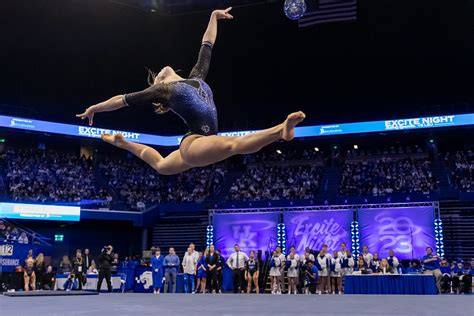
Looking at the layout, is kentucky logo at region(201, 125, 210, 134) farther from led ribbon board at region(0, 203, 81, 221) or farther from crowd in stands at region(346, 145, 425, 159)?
crowd in stands at region(346, 145, 425, 159)

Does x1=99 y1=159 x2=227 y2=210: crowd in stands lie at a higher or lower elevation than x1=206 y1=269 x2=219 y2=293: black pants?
higher

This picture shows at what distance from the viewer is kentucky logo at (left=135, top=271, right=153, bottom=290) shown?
1759 cm

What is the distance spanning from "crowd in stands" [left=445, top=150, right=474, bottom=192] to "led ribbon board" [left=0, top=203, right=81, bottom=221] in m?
18.3

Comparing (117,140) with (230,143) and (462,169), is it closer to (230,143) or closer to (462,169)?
(230,143)

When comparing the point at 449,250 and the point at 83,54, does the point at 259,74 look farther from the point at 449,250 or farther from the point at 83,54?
the point at 449,250

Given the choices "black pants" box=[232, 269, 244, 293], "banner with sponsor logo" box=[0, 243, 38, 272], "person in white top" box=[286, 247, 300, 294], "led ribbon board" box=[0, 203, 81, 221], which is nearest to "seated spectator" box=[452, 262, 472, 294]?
"person in white top" box=[286, 247, 300, 294]

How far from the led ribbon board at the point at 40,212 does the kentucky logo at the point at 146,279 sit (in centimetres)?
710

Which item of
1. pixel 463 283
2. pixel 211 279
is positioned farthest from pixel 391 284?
pixel 211 279

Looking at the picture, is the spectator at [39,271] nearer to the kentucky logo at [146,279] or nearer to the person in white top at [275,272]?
the kentucky logo at [146,279]

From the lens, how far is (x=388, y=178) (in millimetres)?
24703

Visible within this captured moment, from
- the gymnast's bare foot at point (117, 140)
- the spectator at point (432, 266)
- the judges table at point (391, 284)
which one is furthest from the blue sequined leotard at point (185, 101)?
the spectator at point (432, 266)

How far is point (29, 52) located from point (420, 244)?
21.2 m

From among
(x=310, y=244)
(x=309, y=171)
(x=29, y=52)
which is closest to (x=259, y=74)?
(x=309, y=171)

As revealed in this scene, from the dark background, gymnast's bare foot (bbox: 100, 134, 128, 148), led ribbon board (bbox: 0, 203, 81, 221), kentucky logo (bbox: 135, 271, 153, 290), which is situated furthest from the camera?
the dark background
